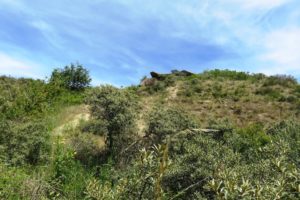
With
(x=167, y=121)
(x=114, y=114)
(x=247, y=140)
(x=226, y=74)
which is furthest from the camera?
(x=226, y=74)

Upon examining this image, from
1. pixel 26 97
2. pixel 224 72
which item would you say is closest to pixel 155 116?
pixel 26 97

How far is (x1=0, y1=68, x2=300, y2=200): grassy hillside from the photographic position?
2.82 m

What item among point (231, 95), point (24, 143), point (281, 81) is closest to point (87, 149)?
point (24, 143)

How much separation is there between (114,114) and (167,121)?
3.06 m

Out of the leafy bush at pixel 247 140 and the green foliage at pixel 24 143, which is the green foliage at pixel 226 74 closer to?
the leafy bush at pixel 247 140

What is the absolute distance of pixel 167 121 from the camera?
23.1m

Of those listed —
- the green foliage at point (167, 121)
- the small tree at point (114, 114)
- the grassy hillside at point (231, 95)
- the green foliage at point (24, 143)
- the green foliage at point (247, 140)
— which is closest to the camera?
the green foliage at point (24, 143)

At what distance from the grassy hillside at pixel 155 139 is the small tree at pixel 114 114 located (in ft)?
0.19

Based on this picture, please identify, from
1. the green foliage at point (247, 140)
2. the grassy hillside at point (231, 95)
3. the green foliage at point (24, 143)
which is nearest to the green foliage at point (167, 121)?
the green foliage at point (247, 140)

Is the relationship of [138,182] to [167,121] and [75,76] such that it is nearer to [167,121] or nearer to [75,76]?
[167,121]

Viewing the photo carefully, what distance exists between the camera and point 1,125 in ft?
70.0

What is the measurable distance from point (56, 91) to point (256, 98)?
1809cm

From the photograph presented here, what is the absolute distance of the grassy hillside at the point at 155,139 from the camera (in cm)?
282

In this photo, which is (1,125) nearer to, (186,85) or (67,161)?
(67,161)
